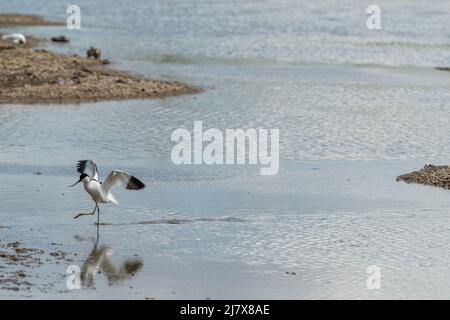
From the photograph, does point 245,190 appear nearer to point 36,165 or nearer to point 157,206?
point 157,206

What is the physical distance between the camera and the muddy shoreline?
31875 millimetres

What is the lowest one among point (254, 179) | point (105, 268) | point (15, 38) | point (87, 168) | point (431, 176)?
point (105, 268)

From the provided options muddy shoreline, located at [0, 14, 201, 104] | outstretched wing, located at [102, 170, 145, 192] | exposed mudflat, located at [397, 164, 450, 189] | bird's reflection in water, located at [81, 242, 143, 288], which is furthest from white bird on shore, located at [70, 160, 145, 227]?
muddy shoreline, located at [0, 14, 201, 104]

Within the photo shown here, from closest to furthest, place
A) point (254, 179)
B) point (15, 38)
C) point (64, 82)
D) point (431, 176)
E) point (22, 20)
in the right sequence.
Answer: point (431, 176) < point (254, 179) < point (64, 82) < point (15, 38) < point (22, 20)

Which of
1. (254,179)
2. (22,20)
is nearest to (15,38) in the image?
(22,20)

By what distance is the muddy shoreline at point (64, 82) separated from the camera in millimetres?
31875

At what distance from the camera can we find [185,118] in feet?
95.8

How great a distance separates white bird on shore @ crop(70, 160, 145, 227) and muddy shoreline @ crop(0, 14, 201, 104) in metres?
13.2

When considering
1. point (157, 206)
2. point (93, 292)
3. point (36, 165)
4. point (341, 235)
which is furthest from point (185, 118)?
point (93, 292)

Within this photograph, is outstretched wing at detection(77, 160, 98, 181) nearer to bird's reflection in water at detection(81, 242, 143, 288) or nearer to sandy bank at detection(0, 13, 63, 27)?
bird's reflection in water at detection(81, 242, 143, 288)

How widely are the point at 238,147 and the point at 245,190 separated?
4108 mm

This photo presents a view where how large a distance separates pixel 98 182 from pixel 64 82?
607 inches

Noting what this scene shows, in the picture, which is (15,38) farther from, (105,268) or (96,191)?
(105,268)

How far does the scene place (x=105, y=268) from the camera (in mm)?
16125
